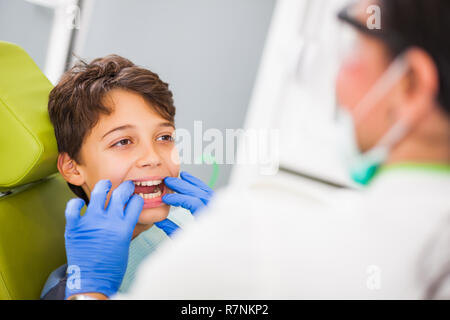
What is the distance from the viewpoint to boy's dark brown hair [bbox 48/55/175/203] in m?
1.10

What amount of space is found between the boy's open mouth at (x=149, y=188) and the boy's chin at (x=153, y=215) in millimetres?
41

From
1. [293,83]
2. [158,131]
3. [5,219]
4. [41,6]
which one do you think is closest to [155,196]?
[158,131]

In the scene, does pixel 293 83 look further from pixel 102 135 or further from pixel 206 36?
pixel 206 36

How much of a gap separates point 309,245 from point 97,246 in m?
0.59

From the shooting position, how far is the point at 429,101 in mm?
482

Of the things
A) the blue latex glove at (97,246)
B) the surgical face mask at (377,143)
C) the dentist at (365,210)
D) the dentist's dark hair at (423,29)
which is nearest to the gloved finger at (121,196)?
the blue latex glove at (97,246)

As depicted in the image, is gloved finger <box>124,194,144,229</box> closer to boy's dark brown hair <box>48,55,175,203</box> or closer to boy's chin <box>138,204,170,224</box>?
boy's chin <box>138,204,170,224</box>

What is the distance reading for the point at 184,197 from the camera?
3.61 feet

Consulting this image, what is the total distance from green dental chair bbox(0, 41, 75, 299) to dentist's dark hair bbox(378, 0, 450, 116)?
0.92 meters

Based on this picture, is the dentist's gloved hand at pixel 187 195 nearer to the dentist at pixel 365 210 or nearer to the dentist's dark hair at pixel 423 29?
the dentist at pixel 365 210

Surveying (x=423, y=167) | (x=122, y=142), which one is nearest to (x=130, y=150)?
(x=122, y=142)

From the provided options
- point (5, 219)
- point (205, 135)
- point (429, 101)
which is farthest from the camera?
point (205, 135)

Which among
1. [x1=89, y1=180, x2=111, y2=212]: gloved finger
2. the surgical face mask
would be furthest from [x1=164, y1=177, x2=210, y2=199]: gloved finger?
the surgical face mask

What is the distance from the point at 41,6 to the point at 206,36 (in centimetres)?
90
